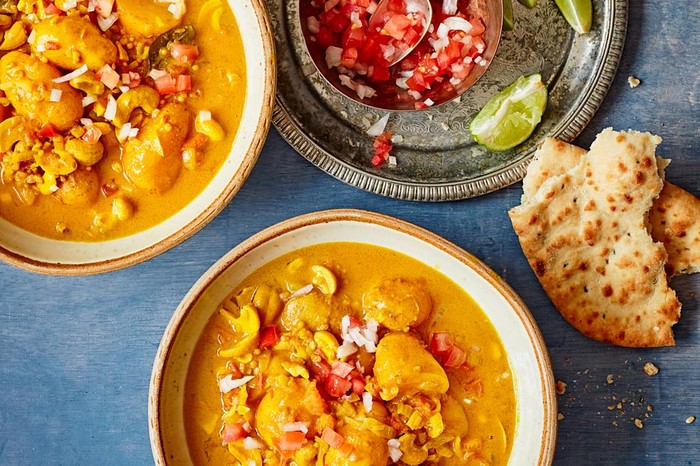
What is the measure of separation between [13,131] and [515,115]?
2.16 meters

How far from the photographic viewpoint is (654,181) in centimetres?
286

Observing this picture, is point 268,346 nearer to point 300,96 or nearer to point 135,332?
point 135,332

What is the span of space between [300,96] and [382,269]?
907 mm

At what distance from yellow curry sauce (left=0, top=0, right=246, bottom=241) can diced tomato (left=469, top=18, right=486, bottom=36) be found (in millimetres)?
1059

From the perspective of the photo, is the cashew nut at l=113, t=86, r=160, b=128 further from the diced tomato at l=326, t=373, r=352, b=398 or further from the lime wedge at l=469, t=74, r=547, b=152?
the lime wedge at l=469, t=74, r=547, b=152

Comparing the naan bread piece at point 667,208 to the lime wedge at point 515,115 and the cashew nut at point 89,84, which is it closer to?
the lime wedge at point 515,115

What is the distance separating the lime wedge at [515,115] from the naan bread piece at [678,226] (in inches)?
26.8

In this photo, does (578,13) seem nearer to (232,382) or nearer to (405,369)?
(405,369)

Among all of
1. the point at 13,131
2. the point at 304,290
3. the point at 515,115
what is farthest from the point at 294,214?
the point at 13,131

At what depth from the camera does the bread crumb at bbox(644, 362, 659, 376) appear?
3.18 meters

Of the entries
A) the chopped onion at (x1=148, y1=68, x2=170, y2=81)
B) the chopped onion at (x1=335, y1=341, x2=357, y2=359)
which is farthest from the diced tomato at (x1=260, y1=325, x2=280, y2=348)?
the chopped onion at (x1=148, y1=68, x2=170, y2=81)

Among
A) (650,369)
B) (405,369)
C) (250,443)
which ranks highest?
(405,369)

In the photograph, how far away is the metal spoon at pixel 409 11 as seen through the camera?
3006 millimetres

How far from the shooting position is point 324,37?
3041mm
